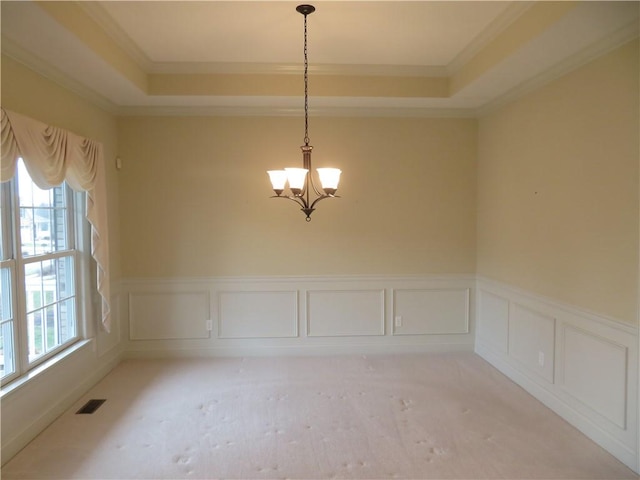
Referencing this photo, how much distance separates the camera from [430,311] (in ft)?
14.7

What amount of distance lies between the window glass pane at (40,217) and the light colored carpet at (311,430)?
1292 mm

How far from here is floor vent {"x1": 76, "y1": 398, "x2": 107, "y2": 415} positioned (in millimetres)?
3137

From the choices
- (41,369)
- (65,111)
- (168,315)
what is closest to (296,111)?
(65,111)

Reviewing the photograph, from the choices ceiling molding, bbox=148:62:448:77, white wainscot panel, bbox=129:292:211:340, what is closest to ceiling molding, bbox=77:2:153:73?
ceiling molding, bbox=148:62:448:77

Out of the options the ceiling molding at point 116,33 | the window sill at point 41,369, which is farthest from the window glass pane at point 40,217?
the ceiling molding at point 116,33

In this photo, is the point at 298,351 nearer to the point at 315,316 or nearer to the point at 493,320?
the point at 315,316

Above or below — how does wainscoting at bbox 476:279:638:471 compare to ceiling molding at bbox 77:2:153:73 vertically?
below

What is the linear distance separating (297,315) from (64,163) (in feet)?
8.40

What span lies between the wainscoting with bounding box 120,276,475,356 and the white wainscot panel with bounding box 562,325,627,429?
1.52 m

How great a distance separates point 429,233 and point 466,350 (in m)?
1.36

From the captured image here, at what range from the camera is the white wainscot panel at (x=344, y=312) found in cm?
440

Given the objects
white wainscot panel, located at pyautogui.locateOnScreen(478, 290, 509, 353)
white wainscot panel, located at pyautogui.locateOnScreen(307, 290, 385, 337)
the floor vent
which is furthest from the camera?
white wainscot panel, located at pyautogui.locateOnScreen(307, 290, 385, 337)

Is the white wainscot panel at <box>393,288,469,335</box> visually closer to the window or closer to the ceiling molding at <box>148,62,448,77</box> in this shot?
the ceiling molding at <box>148,62,448,77</box>

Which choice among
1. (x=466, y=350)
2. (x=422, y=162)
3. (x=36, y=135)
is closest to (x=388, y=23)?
(x=422, y=162)
